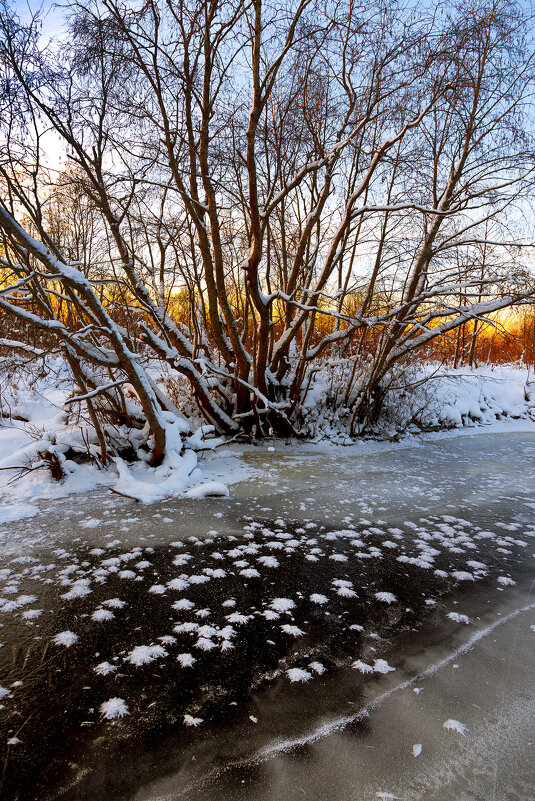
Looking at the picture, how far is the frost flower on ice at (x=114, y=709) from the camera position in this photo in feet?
6.83

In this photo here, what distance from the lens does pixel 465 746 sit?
194cm

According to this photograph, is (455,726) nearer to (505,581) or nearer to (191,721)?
(191,721)

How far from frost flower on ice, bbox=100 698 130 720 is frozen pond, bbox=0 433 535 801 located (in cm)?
1

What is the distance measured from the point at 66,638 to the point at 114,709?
76 cm

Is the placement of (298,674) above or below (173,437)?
below

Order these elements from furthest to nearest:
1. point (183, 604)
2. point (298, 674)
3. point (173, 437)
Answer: point (173, 437) < point (183, 604) < point (298, 674)

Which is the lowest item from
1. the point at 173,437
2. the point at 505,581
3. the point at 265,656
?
the point at 505,581

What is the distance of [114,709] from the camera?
212cm

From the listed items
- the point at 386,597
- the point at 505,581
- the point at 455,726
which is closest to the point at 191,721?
the point at 455,726

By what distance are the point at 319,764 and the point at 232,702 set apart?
1.77 feet

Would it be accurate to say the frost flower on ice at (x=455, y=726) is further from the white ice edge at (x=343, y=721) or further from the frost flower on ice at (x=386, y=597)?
the frost flower on ice at (x=386, y=597)

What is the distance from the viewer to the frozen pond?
181 centimetres

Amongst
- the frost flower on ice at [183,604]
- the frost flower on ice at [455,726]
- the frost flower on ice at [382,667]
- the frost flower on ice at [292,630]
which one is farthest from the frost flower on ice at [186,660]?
the frost flower on ice at [455,726]

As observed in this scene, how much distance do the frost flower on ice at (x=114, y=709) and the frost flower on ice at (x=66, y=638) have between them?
61cm
